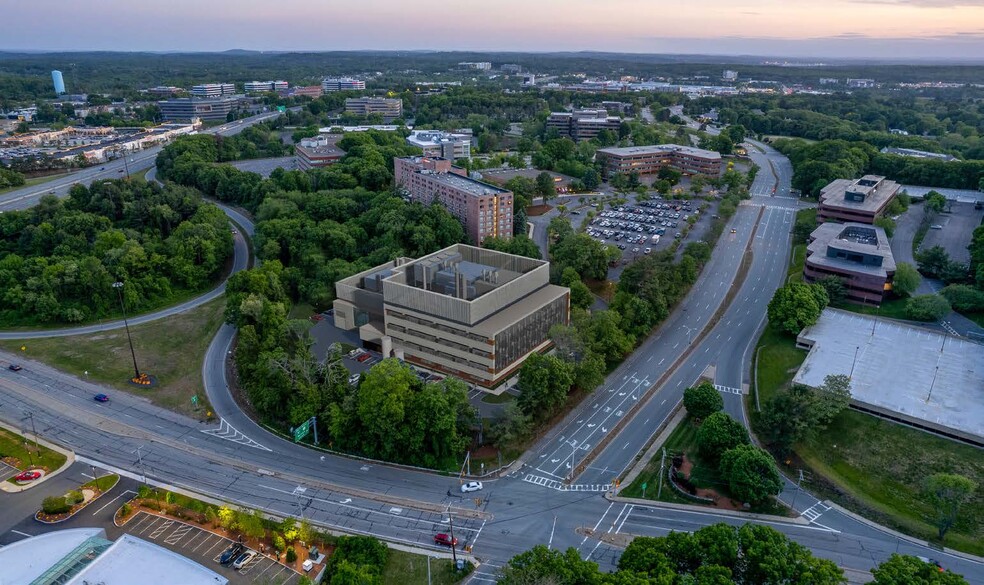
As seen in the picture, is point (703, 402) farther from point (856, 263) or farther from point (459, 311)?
point (856, 263)

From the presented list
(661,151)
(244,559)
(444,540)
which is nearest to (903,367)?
(444,540)

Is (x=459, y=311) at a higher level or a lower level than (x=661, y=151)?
lower

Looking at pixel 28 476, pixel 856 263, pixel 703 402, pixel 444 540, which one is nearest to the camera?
pixel 444 540

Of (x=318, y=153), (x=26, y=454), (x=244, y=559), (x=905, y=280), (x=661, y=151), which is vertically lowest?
(x=244, y=559)

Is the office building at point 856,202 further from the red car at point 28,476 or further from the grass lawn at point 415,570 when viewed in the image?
the red car at point 28,476

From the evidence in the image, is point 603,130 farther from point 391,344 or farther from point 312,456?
point 312,456

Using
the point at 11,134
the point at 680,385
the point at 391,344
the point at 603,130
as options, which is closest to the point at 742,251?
the point at 680,385
